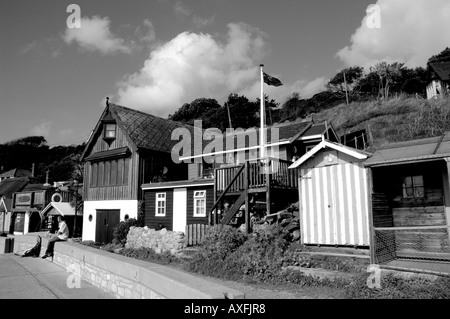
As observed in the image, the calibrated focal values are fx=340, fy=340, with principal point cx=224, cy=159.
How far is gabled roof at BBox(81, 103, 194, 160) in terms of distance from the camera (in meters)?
22.0

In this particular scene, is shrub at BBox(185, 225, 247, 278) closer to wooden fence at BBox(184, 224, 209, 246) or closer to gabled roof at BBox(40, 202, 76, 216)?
wooden fence at BBox(184, 224, 209, 246)

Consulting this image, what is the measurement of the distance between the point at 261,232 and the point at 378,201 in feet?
12.5

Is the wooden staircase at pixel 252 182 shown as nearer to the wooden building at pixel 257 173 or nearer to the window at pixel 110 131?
the wooden building at pixel 257 173

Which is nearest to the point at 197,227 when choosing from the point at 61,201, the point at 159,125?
the point at 159,125

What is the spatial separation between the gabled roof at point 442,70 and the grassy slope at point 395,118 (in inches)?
348

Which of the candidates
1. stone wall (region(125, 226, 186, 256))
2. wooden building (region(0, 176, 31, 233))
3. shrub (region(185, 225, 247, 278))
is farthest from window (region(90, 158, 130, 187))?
wooden building (region(0, 176, 31, 233))

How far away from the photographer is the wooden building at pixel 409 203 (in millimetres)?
9102

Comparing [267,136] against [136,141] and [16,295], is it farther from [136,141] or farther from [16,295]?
[16,295]

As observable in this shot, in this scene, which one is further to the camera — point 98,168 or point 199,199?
point 98,168

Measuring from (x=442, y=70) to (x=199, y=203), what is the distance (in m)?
38.0

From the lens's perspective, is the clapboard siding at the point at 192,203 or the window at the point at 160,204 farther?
the window at the point at 160,204

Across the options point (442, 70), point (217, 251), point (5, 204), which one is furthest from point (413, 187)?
point (5, 204)

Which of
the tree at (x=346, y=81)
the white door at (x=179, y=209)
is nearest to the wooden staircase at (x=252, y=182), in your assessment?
the white door at (x=179, y=209)
